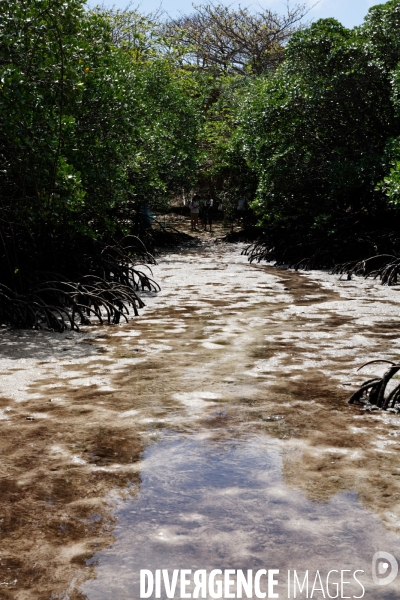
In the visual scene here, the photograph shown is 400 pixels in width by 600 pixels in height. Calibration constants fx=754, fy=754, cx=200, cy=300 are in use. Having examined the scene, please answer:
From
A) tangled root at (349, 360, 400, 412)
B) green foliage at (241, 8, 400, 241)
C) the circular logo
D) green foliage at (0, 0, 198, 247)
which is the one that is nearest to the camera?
the circular logo

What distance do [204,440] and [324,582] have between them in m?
1.81

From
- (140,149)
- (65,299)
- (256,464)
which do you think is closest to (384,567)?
(256,464)

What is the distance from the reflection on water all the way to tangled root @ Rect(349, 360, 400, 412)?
4.07 feet

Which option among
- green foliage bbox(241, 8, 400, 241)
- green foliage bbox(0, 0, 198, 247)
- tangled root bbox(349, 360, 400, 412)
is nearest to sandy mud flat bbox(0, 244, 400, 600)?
tangled root bbox(349, 360, 400, 412)

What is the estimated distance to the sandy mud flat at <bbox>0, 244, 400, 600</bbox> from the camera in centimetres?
329

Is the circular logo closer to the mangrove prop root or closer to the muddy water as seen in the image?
the muddy water

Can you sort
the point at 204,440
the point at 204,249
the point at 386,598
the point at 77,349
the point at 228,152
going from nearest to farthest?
1. the point at 386,598
2. the point at 204,440
3. the point at 77,349
4. the point at 204,249
5. the point at 228,152

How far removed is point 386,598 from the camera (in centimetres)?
298

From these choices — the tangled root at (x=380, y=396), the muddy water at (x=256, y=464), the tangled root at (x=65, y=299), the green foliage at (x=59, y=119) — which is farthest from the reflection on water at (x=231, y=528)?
the green foliage at (x=59, y=119)

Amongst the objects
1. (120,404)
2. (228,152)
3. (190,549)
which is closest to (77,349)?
(120,404)

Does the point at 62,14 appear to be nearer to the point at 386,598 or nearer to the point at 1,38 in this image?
the point at 1,38

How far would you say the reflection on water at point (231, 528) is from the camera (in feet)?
10.5

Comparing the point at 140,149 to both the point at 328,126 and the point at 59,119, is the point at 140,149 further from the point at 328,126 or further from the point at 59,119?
the point at 59,119

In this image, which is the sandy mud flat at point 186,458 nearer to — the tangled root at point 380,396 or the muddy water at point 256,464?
the muddy water at point 256,464
